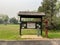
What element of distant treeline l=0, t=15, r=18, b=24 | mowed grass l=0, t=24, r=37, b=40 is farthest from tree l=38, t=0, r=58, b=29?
distant treeline l=0, t=15, r=18, b=24

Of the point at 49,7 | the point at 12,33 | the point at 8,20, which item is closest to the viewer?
the point at 12,33

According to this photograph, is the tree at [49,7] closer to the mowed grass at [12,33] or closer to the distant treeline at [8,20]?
the mowed grass at [12,33]

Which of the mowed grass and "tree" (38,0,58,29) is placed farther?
"tree" (38,0,58,29)

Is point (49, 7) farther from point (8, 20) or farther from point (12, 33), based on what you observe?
point (8, 20)

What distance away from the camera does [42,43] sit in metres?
8.44

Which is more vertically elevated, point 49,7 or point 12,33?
point 49,7

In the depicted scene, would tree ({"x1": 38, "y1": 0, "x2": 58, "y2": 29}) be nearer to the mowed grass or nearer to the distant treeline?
the mowed grass

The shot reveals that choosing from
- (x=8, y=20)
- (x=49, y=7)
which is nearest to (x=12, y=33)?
(x=49, y=7)

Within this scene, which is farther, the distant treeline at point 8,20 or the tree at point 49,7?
the distant treeline at point 8,20

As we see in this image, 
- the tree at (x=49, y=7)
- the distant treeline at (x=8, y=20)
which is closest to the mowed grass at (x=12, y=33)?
the tree at (x=49, y=7)

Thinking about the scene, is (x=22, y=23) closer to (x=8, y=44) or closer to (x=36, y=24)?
(x=36, y=24)

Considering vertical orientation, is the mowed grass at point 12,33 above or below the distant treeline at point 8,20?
below

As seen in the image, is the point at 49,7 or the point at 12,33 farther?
the point at 49,7

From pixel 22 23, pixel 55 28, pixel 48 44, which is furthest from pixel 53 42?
pixel 55 28
